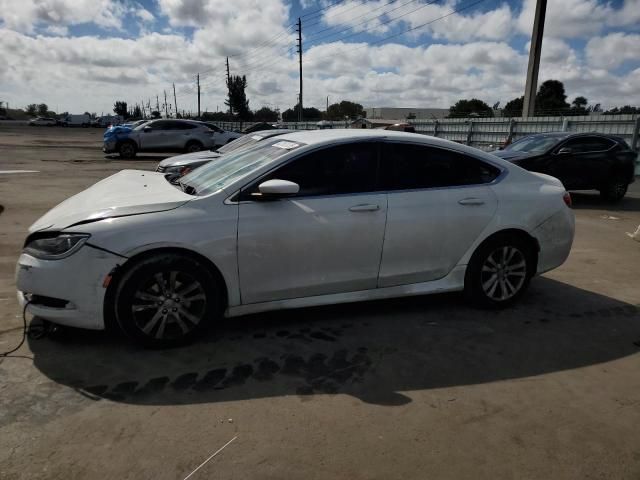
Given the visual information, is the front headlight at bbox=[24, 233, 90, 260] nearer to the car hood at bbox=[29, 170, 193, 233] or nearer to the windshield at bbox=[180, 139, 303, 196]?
the car hood at bbox=[29, 170, 193, 233]

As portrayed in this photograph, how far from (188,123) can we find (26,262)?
58.5 feet

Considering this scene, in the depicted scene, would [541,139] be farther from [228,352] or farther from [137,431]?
[137,431]

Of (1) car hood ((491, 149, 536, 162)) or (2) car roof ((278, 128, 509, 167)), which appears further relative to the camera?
(1) car hood ((491, 149, 536, 162))

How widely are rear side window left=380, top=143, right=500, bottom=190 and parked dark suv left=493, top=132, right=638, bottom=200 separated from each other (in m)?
7.12

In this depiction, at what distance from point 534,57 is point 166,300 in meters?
23.4

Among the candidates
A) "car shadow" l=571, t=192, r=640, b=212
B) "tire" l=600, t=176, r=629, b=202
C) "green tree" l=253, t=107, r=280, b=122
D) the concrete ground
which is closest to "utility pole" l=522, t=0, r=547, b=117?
"car shadow" l=571, t=192, r=640, b=212

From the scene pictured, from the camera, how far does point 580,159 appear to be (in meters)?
11.3

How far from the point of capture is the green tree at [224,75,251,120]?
63156mm

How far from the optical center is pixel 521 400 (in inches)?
124

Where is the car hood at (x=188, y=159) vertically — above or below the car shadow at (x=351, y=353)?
above

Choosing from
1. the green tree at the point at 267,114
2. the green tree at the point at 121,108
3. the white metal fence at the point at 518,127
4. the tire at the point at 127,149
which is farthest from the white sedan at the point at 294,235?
the green tree at the point at 121,108

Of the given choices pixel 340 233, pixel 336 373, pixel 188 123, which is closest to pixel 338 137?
pixel 340 233

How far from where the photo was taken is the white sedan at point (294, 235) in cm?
345

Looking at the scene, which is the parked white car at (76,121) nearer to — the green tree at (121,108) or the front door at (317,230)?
the green tree at (121,108)
